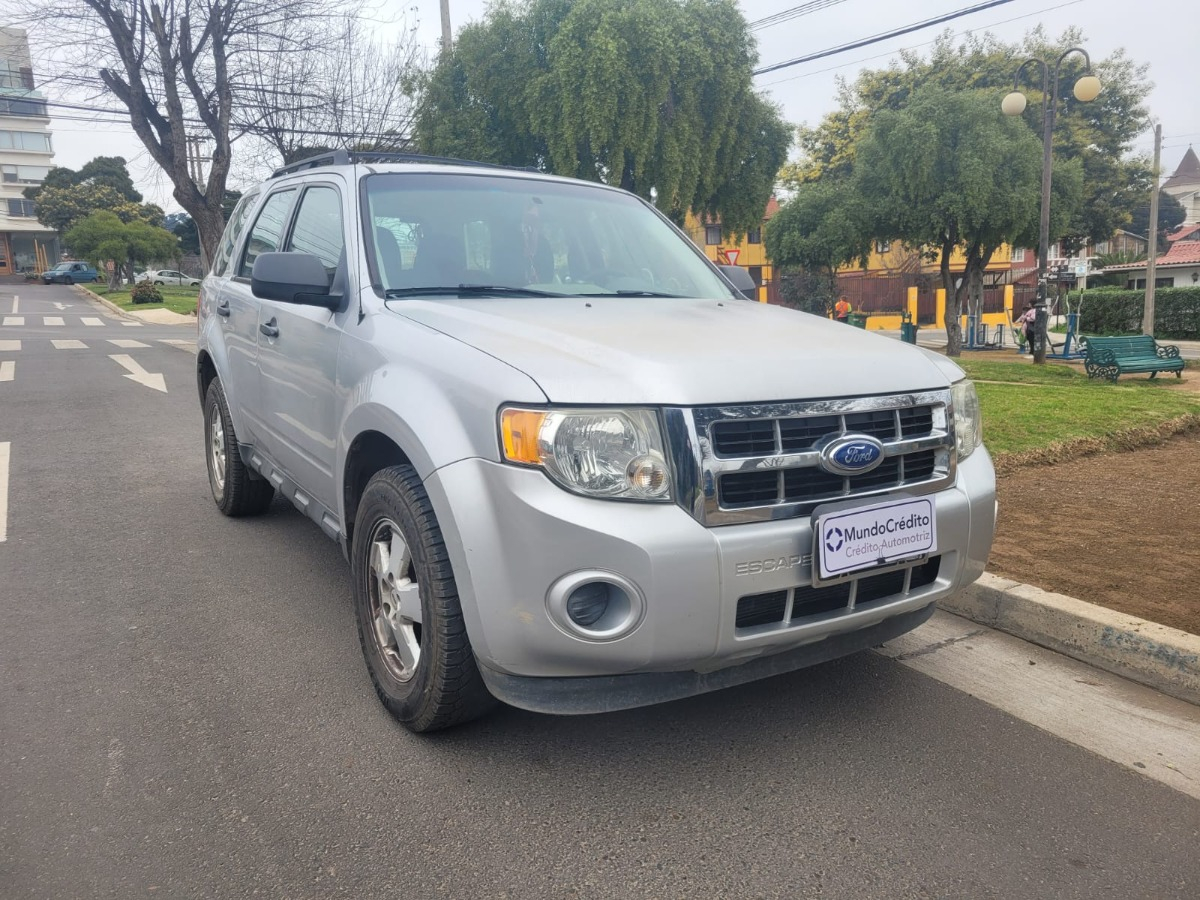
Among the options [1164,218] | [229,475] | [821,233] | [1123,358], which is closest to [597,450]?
[229,475]

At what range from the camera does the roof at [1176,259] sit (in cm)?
4219

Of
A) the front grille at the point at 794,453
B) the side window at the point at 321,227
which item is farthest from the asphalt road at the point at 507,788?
the side window at the point at 321,227

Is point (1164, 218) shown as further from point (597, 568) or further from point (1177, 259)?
point (597, 568)

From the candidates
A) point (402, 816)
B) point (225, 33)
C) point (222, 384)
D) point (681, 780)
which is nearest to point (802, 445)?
point (681, 780)

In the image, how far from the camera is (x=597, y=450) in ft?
7.88

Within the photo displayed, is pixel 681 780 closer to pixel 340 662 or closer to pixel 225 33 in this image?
pixel 340 662

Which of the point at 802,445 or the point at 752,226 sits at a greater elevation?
the point at 752,226

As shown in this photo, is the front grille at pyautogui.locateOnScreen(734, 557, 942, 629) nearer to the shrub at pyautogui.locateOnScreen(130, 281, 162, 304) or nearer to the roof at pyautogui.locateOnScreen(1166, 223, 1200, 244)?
the shrub at pyautogui.locateOnScreen(130, 281, 162, 304)

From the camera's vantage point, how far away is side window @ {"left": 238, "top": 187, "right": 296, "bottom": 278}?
4500mm

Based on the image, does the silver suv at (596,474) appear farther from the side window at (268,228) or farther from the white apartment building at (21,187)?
the white apartment building at (21,187)

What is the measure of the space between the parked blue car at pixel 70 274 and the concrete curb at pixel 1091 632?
73.1m

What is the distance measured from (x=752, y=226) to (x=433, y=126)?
A: 8.34 meters

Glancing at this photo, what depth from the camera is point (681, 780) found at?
2.70 m

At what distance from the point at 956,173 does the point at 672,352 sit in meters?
21.7
